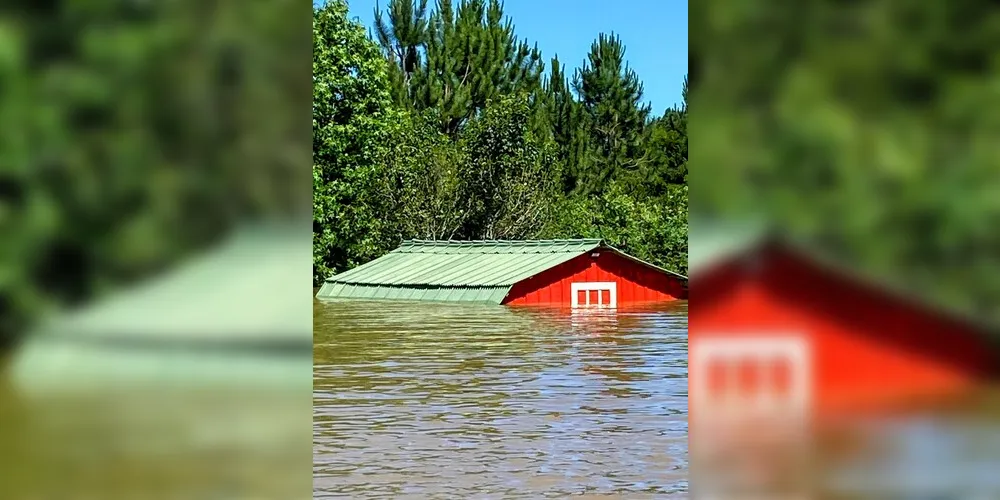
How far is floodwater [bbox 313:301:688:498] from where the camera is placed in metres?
4.28

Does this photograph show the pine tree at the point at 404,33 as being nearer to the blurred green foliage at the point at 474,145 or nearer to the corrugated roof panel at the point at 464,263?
the blurred green foliage at the point at 474,145

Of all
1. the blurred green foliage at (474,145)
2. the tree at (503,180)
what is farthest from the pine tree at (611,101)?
the tree at (503,180)
